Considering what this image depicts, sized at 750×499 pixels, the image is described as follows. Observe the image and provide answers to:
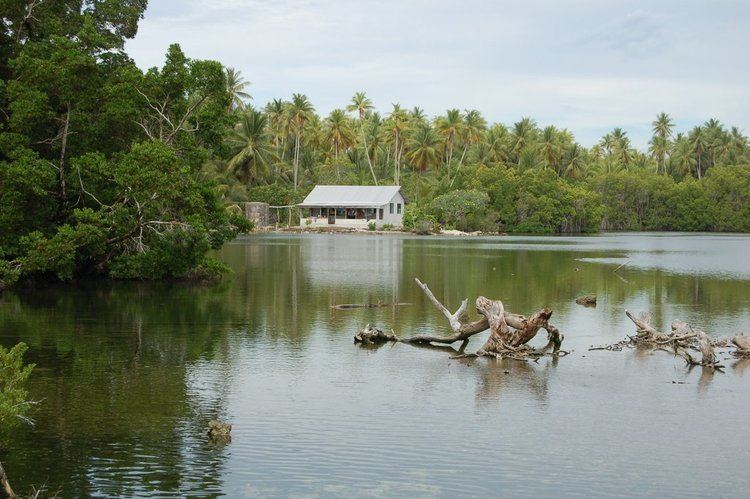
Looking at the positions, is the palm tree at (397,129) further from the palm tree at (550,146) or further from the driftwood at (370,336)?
the driftwood at (370,336)

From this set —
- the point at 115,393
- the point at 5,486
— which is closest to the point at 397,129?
the point at 115,393

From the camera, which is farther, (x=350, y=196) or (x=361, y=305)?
(x=350, y=196)

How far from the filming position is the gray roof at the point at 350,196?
86562 mm

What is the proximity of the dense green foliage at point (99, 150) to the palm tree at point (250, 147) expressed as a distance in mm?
51260

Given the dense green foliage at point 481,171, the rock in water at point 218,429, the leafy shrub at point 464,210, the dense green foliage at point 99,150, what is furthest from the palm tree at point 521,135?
the rock in water at point 218,429

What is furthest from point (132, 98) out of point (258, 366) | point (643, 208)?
point (643, 208)

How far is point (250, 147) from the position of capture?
284 ft

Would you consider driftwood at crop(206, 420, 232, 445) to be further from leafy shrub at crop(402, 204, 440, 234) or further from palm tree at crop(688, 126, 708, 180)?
palm tree at crop(688, 126, 708, 180)

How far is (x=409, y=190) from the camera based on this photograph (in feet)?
341

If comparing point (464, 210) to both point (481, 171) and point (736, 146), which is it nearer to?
point (481, 171)

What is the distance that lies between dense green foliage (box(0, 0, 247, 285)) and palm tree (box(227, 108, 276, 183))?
5126cm

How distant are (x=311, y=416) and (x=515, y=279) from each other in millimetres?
23865

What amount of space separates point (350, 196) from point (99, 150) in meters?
56.8

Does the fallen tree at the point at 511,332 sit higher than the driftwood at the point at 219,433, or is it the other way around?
the fallen tree at the point at 511,332
